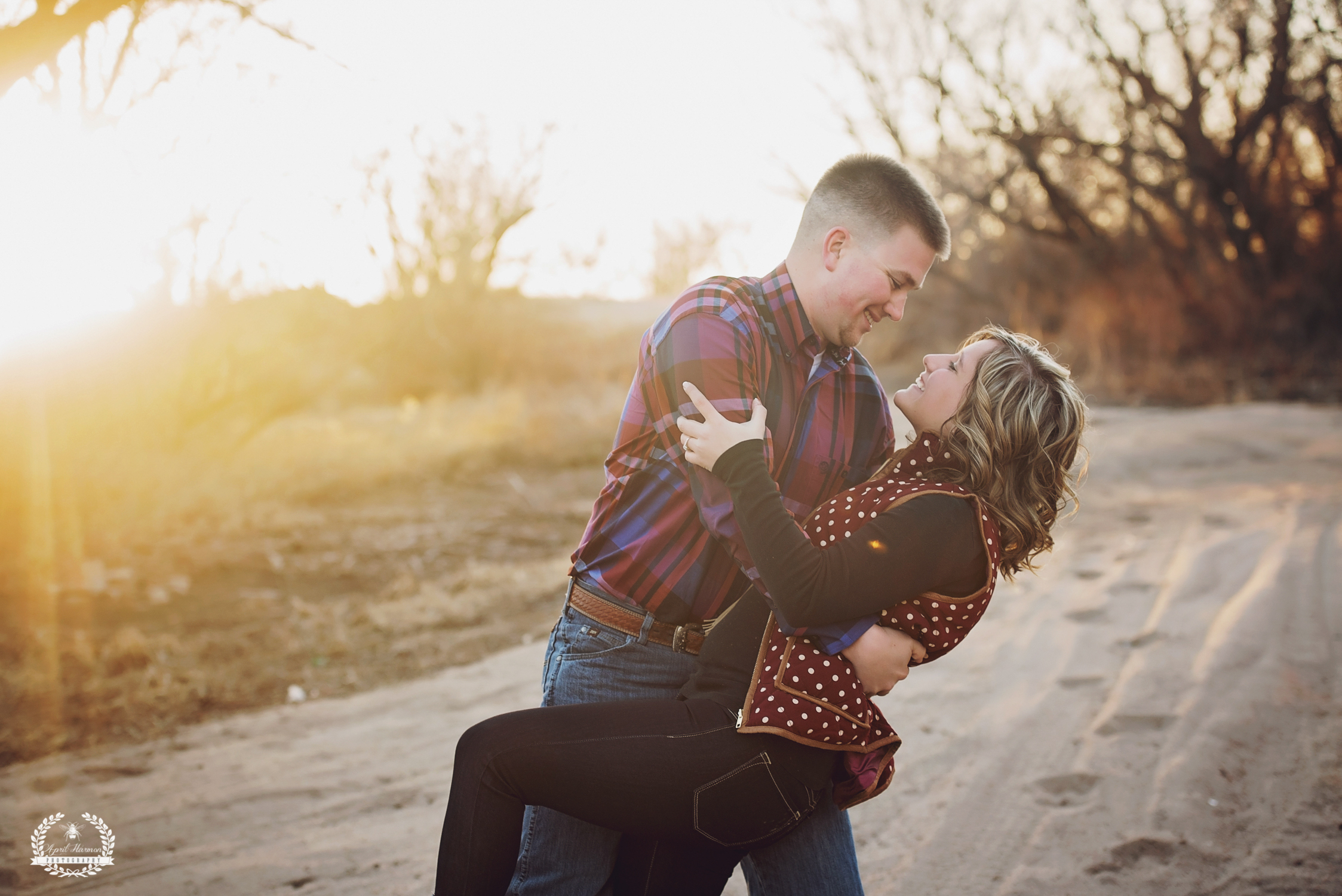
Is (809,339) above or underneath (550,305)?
underneath

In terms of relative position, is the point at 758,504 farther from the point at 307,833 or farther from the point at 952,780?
the point at 307,833

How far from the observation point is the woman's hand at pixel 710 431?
172 cm

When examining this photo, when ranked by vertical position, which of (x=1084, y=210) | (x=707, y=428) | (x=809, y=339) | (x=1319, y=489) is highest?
(x=1084, y=210)

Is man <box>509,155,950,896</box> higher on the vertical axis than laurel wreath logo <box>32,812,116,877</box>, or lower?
higher

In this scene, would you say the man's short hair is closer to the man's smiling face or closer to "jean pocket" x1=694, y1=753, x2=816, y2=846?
the man's smiling face

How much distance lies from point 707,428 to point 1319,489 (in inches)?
273

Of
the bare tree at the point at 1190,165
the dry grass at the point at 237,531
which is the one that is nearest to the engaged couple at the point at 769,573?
the dry grass at the point at 237,531

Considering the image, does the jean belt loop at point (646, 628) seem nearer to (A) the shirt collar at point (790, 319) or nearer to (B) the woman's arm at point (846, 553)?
(B) the woman's arm at point (846, 553)

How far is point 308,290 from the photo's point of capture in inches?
384

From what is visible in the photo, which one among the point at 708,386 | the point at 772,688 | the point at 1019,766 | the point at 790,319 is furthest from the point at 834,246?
the point at 1019,766

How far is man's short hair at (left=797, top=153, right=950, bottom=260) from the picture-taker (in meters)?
2.04

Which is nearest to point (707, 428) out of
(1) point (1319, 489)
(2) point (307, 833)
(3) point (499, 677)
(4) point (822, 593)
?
(4) point (822, 593)

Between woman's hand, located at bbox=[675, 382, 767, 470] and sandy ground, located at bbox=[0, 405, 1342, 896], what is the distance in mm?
1421

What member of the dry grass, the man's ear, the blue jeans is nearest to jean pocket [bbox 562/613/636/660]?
the blue jeans
